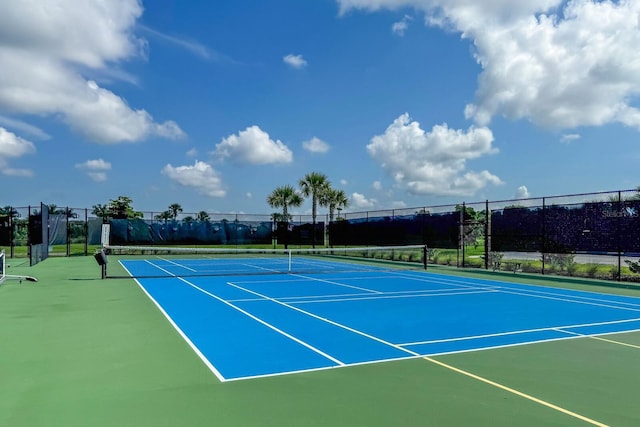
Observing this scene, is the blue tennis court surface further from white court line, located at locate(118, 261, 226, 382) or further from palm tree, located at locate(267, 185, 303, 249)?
palm tree, located at locate(267, 185, 303, 249)

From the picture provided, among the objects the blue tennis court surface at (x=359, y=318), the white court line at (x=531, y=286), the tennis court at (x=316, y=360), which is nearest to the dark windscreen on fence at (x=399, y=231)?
the white court line at (x=531, y=286)

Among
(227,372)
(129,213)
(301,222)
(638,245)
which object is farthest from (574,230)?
(129,213)

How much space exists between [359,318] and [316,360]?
3.03 m

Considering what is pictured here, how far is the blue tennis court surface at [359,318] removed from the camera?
6309mm

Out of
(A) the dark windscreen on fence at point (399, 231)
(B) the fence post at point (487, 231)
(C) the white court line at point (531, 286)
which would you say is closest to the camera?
(C) the white court line at point (531, 286)

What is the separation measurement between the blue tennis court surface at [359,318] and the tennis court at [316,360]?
42mm

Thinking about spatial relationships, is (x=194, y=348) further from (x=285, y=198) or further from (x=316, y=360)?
(x=285, y=198)

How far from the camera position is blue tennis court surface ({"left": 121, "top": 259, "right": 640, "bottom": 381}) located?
20.7ft

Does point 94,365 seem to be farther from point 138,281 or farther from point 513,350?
point 138,281

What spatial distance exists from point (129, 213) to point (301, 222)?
59.6 feet

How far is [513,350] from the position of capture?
6566 mm

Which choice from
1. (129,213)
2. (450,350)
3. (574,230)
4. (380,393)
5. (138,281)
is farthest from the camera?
(129,213)

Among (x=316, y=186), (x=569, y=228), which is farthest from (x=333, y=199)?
(x=569, y=228)

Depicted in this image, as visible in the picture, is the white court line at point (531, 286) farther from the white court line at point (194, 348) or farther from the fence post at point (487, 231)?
the white court line at point (194, 348)
